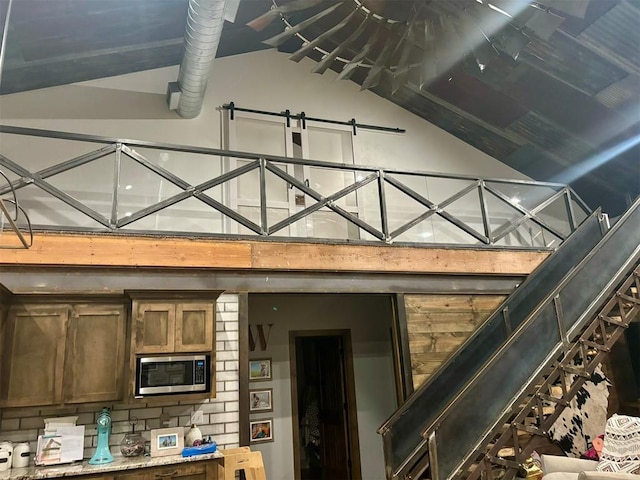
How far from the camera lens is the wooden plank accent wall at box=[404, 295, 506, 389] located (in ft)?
16.6

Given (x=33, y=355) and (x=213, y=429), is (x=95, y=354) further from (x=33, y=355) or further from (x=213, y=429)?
(x=213, y=429)

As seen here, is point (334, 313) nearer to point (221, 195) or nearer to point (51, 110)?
point (221, 195)

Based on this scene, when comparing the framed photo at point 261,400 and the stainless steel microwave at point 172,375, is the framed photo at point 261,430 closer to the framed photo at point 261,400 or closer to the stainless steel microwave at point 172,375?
the framed photo at point 261,400

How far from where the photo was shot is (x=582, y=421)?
18.9 ft

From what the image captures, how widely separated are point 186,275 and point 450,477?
280cm

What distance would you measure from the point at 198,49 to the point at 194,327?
2948mm

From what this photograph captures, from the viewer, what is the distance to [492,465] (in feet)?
12.1

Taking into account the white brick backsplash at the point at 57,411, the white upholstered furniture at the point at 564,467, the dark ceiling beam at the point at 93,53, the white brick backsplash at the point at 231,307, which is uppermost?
the dark ceiling beam at the point at 93,53

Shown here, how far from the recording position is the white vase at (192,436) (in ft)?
12.7

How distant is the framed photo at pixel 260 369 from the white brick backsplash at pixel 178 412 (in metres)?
2.13

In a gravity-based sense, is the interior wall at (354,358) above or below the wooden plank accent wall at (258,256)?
below

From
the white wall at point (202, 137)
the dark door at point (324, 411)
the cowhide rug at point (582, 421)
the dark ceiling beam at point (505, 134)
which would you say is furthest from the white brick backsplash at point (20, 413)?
the dark ceiling beam at point (505, 134)

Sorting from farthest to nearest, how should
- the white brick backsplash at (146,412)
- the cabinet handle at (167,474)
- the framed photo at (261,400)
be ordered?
1. the framed photo at (261,400)
2. the white brick backsplash at (146,412)
3. the cabinet handle at (167,474)

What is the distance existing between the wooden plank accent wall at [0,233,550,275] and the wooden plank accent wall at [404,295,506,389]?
1.10 feet
